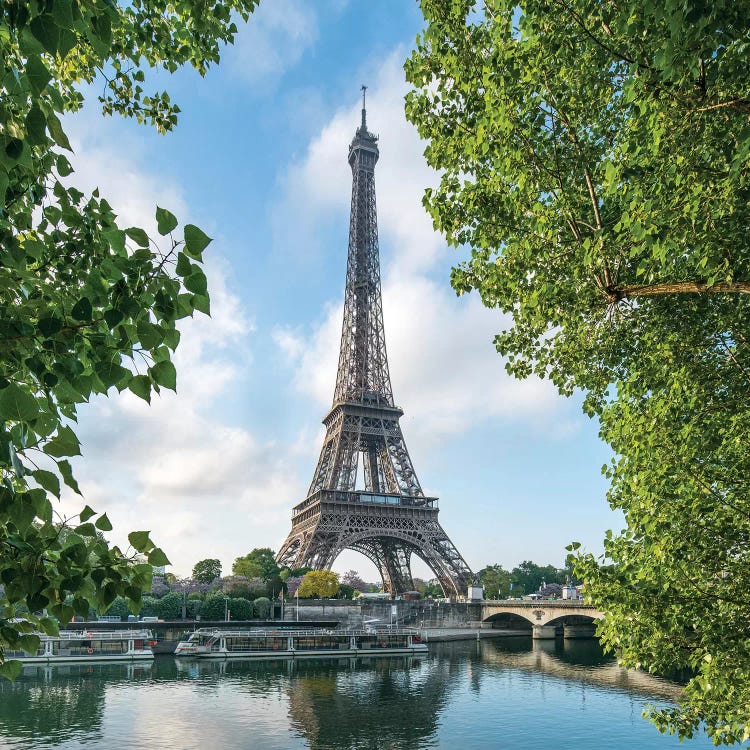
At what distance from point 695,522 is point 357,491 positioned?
60406 mm

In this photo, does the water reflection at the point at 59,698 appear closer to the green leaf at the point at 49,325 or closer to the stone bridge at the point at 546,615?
the green leaf at the point at 49,325

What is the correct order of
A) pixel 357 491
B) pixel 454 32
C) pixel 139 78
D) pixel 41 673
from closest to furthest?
pixel 139 78, pixel 454 32, pixel 41 673, pixel 357 491

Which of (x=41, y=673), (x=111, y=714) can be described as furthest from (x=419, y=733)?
(x=41, y=673)

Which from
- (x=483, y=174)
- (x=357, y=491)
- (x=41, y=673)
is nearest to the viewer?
(x=483, y=174)

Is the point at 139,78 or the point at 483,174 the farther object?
the point at 483,174

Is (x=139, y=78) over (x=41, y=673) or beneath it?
over

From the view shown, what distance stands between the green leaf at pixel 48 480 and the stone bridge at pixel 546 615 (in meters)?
60.9

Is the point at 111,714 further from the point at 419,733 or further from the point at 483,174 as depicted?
the point at 483,174

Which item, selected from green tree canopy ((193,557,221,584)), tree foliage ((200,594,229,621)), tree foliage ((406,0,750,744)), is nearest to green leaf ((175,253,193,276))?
tree foliage ((406,0,750,744))

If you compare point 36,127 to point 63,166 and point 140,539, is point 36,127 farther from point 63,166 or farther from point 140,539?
point 140,539

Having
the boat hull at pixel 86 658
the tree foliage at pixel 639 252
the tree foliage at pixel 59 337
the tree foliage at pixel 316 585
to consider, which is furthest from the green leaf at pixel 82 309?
the tree foliage at pixel 316 585

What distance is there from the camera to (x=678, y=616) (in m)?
8.06

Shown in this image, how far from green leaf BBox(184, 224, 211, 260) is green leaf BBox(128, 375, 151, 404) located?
68cm

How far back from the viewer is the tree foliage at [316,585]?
6125 centimetres
